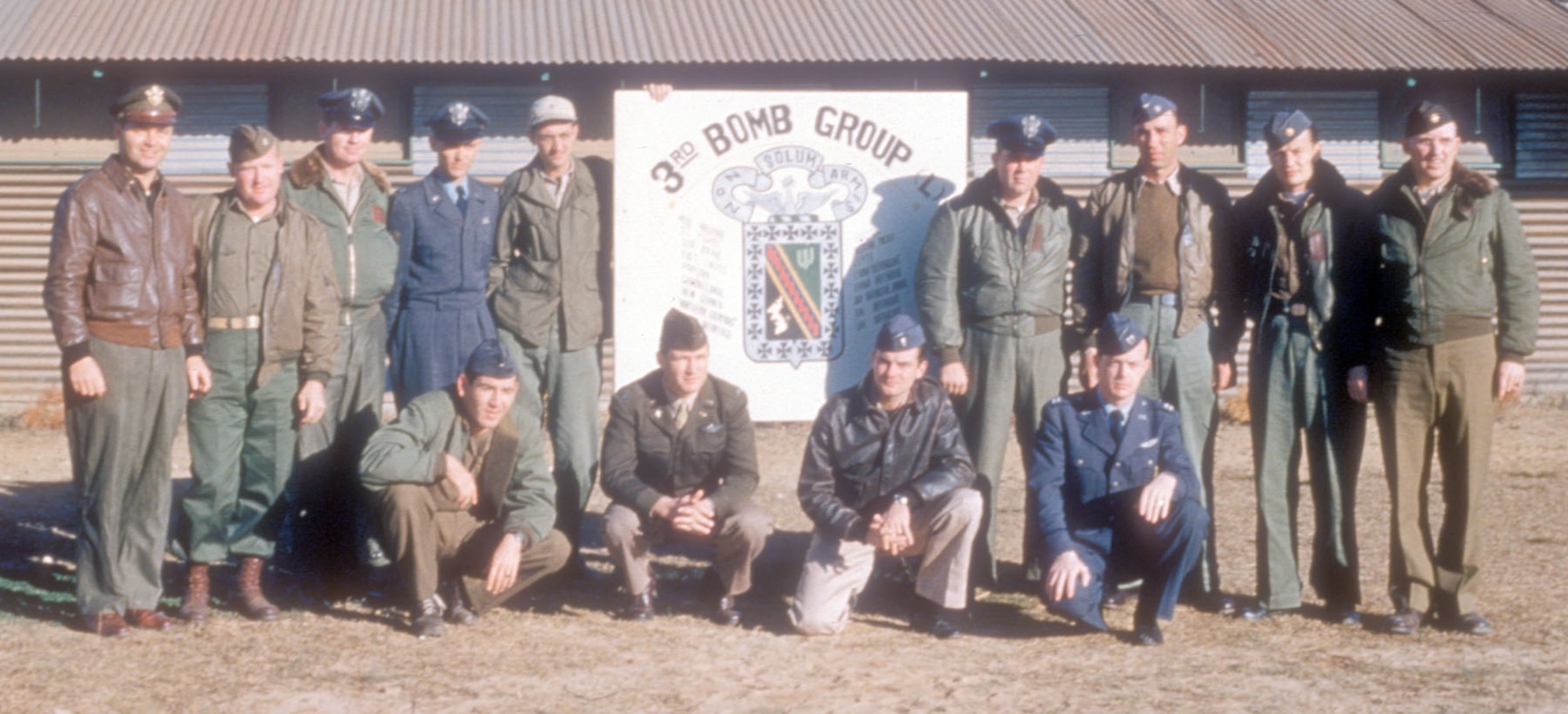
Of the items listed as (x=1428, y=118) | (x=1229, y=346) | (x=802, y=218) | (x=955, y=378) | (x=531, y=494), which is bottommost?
(x=531, y=494)

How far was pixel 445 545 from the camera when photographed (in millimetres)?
6031

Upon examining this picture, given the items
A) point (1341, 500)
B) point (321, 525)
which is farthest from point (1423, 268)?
point (321, 525)

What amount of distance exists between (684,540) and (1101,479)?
1586 mm

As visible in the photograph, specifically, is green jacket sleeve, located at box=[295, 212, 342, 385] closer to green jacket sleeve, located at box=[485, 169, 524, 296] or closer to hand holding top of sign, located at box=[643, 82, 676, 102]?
green jacket sleeve, located at box=[485, 169, 524, 296]

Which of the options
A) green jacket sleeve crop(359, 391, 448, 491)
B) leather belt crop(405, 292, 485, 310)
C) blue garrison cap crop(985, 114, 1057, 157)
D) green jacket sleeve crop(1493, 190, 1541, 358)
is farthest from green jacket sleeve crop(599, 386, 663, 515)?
green jacket sleeve crop(1493, 190, 1541, 358)

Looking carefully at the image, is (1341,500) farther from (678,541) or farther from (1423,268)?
(678,541)

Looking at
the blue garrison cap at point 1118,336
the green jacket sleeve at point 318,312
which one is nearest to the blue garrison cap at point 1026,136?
the blue garrison cap at point 1118,336

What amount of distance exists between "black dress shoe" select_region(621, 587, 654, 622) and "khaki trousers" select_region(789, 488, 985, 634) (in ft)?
1.83

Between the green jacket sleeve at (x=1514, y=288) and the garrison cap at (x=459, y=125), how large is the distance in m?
3.90

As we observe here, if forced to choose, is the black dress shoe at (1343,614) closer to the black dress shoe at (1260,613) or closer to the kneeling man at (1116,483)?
the black dress shoe at (1260,613)

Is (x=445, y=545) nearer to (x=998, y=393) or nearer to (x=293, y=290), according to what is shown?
(x=293, y=290)

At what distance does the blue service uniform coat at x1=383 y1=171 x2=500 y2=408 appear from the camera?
6.46 meters

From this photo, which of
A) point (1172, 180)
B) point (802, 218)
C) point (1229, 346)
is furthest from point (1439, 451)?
point (802, 218)

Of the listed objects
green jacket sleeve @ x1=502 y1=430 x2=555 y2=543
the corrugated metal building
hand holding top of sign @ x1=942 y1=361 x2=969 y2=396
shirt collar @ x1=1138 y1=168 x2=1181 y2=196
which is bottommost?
green jacket sleeve @ x1=502 y1=430 x2=555 y2=543
